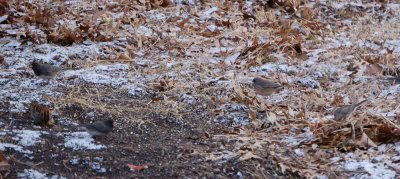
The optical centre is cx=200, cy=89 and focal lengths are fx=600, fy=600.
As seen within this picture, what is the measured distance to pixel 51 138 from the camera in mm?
3910

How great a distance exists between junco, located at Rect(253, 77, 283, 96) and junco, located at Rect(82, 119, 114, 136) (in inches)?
60.7

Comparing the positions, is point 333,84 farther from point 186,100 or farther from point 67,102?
point 67,102

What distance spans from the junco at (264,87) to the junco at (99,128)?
60.7 inches

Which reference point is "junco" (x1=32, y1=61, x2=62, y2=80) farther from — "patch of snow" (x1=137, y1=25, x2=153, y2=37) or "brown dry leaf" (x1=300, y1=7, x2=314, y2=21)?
"brown dry leaf" (x1=300, y1=7, x2=314, y2=21)

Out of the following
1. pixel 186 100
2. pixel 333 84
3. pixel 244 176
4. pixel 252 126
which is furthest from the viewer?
pixel 333 84

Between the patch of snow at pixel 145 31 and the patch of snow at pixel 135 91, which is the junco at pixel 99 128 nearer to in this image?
the patch of snow at pixel 135 91

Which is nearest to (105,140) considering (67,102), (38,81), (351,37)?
(67,102)

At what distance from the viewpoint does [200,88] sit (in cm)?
545

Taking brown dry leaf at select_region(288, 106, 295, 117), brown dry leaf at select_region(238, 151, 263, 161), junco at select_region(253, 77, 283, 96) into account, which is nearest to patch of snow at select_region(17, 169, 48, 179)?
brown dry leaf at select_region(238, 151, 263, 161)

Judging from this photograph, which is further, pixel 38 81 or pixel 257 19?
pixel 257 19

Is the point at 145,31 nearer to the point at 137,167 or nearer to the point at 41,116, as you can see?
the point at 41,116

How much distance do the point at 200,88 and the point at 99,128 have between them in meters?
1.58

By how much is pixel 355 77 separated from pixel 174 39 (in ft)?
6.98

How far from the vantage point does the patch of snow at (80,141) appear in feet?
12.5
